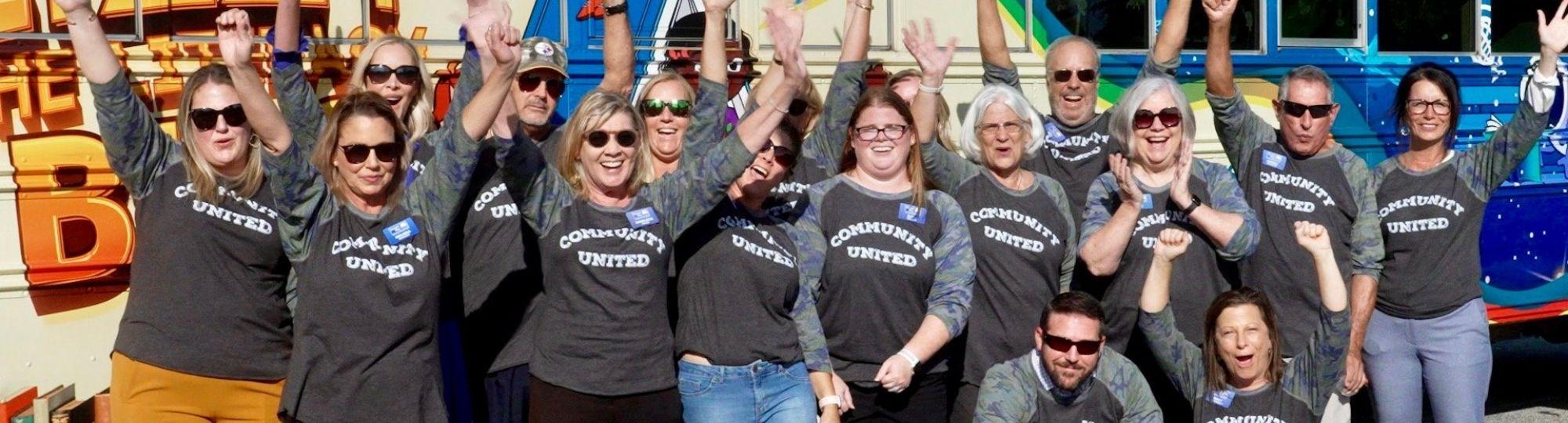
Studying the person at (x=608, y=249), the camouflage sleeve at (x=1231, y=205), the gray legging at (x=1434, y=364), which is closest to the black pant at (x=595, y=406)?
the person at (x=608, y=249)

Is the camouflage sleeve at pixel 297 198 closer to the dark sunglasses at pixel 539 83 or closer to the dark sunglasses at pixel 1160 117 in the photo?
the dark sunglasses at pixel 539 83

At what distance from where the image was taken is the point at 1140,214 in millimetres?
4145

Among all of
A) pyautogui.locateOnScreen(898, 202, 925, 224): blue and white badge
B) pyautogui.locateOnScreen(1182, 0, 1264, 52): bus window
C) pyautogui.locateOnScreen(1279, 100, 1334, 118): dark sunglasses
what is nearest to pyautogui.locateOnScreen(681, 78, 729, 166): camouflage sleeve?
pyautogui.locateOnScreen(898, 202, 925, 224): blue and white badge

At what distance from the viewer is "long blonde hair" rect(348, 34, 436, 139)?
3924 millimetres

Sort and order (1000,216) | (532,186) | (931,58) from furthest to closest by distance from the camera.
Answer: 1. (931,58)
2. (1000,216)
3. (532,186)

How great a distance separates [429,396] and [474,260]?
21.4 inches

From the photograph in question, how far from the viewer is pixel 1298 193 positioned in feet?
14.4

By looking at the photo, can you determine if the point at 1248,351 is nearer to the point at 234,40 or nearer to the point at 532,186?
the point at 532,186

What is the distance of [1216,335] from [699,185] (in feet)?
4.64

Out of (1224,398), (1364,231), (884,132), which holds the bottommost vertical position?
(1224,398)

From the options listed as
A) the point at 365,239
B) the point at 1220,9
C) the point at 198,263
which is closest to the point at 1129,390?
the point at 1220,9

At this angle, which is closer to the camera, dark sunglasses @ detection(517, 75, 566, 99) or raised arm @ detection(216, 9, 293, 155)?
raised arm @ detection(216, 9, 293, 155)

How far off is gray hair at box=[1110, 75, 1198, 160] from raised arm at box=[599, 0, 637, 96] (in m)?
1.30

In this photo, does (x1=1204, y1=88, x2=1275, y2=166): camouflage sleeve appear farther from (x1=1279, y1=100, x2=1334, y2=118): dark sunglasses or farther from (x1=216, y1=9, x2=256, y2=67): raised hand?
(x1=216, y1=9, x2=256, y2=67): raised hand
